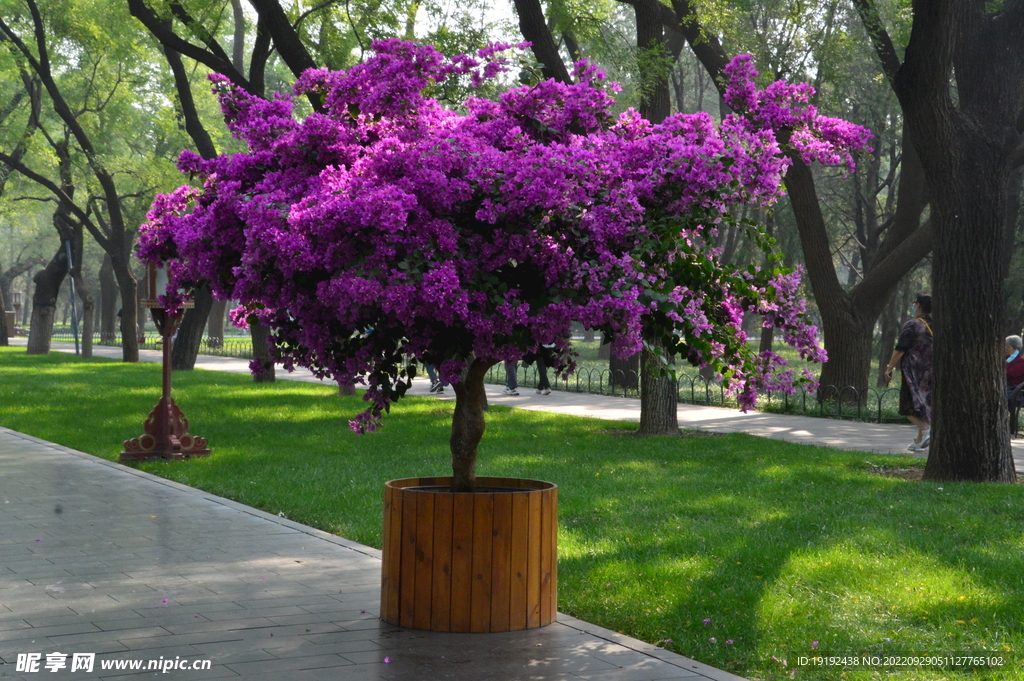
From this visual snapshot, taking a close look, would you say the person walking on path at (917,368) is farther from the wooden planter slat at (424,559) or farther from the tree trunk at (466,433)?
the wooden planter slat at (424,559)

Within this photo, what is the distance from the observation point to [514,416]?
16.6 meters

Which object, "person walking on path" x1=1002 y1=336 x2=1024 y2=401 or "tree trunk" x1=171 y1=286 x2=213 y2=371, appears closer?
"person walking on path" x1=1002 y1=336 x2=1024 y2=401

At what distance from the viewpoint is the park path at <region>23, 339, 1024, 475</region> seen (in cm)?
1384

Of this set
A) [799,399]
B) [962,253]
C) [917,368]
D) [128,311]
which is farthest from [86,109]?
[962,253]

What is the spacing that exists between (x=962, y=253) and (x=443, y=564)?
21.7 ft

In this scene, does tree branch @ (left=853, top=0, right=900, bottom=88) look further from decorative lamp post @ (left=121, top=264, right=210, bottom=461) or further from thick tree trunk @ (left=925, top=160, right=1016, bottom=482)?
decorative lamp post @ (left=121, top=264, right=210, bottom=461)

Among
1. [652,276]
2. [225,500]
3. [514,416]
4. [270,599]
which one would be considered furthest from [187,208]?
[514,416]

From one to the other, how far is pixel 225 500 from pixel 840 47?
1367cm

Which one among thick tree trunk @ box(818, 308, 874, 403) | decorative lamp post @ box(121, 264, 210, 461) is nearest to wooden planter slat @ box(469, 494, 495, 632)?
decorative lamp post @ box(121, 264, 210, 461)

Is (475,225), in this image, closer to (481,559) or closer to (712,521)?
(481,559)

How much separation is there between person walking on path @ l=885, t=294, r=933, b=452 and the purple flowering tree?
752 cm

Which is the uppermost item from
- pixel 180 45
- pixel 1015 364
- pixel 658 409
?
pixel 180 45

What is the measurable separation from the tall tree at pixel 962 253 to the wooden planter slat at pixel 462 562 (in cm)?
622

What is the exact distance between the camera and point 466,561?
5.43 metres
